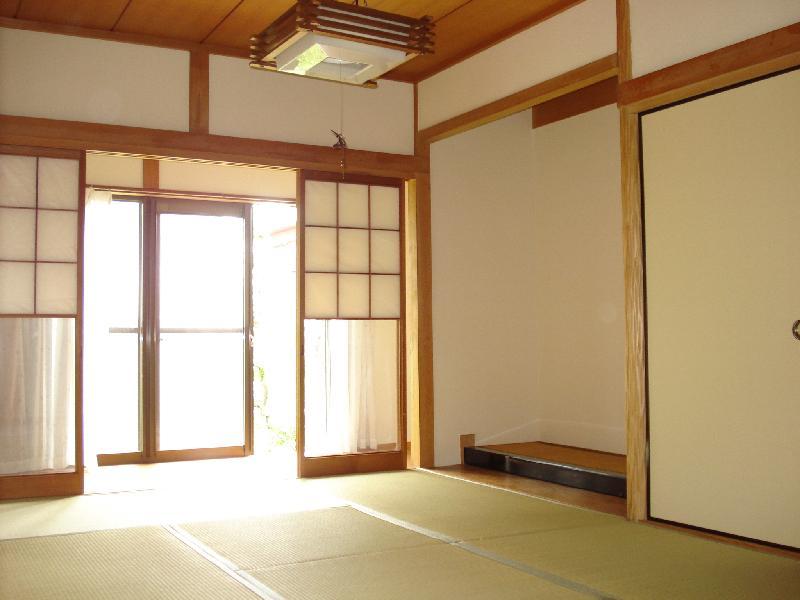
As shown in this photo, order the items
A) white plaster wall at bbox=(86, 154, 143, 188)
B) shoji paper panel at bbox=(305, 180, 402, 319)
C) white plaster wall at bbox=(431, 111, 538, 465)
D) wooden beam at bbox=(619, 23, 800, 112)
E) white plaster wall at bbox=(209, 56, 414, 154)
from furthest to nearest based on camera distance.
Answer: white plaster wall at bbox=(86, 154, 143, 188), white plaster wall at bbox=(431, 111, 538, 465), shoji paper panel at bbox=(305, 180, 402, 319), white plaster wall at bbox=(209, 56, 414, 154), wooden beam at bbox=(619, 23, 800, 112)

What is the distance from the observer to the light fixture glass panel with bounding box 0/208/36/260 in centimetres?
481

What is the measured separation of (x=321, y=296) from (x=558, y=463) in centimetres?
193

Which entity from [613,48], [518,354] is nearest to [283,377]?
[518,354]

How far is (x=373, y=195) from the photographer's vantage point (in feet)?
19.3

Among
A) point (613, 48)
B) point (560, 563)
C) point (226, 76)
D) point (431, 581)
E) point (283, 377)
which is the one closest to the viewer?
point (431, 581)

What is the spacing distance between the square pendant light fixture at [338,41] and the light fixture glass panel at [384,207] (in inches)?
87.8

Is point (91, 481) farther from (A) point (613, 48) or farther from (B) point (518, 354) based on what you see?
(A) point (613, 48)

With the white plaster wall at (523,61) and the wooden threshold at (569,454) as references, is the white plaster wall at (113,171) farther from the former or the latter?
the wooden threshold at (569,454)

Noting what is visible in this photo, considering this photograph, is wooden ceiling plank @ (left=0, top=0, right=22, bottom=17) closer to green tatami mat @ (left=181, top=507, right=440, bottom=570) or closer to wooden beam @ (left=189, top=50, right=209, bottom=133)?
wooden beam @ (left=189, top=50, right=209, bottom=133)

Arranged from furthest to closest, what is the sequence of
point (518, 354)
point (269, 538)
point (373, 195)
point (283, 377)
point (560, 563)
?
point (283, 377) → point (518, 354) → point (373, 195) → point (269, 538) → point (560, 563)

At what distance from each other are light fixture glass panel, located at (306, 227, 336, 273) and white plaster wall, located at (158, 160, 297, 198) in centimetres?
86

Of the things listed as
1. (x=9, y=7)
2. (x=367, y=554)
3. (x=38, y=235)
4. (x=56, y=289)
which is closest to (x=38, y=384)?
(x=56, y=289)

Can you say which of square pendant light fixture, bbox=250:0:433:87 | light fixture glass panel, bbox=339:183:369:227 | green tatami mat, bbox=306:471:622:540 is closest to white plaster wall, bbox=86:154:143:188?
light fixture glass panel, bbox=339:183:369:227

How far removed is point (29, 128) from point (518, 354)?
3.75 meters
